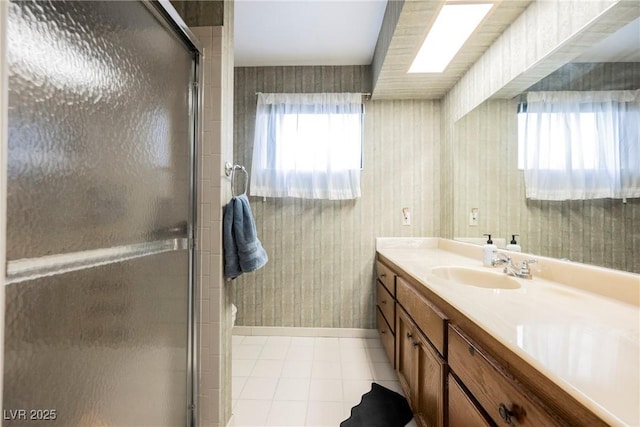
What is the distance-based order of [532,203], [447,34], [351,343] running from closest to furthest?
[532,203]
[447,34]
[351,343]

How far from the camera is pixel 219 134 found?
138 cm

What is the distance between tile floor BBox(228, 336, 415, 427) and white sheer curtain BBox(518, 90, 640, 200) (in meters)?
1.49

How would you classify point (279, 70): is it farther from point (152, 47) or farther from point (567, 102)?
point (567, 102)

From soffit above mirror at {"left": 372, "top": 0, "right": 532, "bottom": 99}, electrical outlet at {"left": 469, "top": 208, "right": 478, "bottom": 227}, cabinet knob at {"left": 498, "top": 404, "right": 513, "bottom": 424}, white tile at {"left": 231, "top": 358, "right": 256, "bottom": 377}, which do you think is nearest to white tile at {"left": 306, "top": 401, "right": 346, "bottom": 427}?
white tile at {"left": 231, "top": 358, "right": 256, "bottom": 377}

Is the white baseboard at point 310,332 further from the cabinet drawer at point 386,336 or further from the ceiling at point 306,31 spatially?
the ceiling at point 306,31

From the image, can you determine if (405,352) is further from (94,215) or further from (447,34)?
(447,34)

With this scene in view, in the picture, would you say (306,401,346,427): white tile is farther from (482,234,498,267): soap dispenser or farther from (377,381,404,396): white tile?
(482,234,498,267): soap dispenser

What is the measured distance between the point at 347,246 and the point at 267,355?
111 cm

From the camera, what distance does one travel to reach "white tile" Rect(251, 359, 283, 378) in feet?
6.59

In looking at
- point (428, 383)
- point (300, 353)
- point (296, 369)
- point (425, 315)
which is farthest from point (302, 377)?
point (425, 315)

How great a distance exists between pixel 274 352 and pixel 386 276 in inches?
43.0

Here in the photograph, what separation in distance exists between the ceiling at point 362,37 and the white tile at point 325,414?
2012 mm

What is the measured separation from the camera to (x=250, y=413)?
5.32 feet

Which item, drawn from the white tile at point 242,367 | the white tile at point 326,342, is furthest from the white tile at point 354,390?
the white tile at point 242,367
